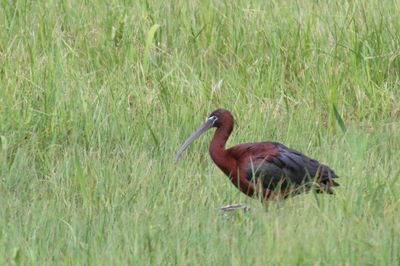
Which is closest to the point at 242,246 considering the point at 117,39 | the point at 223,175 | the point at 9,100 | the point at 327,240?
the point at 327,240

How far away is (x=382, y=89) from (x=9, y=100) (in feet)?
7.15

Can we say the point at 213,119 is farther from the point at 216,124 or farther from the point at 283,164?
the point at 283,164

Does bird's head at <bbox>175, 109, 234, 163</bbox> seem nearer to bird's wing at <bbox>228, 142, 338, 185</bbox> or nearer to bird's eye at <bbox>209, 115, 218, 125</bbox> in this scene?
bird's eye at <bbox>209, 115, 218, 125</bbox>

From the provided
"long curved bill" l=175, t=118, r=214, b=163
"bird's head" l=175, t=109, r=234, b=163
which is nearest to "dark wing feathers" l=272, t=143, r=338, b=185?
"bird's head" l=175, t=109, r=234, b=163

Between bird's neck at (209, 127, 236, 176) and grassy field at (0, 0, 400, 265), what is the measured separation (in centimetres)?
12

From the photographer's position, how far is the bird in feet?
18.9

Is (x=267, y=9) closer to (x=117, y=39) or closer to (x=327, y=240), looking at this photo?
(x=117, y=39)

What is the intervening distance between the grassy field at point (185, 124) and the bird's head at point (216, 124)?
105 millimetres

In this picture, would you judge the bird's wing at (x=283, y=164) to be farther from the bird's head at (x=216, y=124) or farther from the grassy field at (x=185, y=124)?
the bird's head at (x=216, y=124)

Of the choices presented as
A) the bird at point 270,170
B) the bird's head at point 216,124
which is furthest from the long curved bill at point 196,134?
the bird at point 270,170

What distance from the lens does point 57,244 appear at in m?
5.03

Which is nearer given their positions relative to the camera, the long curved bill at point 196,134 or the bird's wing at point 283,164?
the bird's wing at point 283,164

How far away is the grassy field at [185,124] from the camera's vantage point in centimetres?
491

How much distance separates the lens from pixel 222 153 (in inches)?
238
